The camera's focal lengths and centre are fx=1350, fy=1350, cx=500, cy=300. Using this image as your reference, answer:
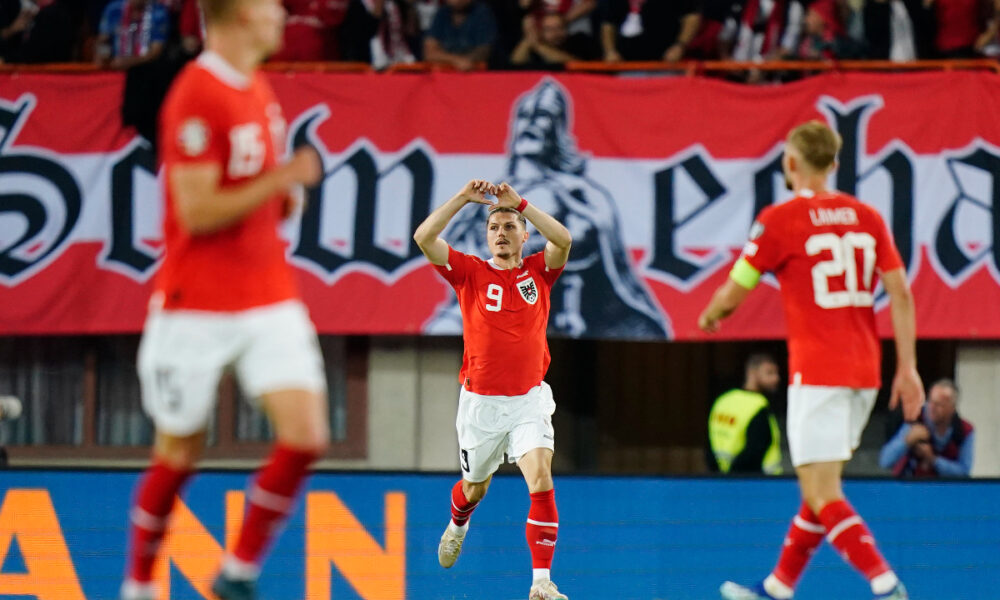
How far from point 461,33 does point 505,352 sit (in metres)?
4.77

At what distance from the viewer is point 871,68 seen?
36.8 ft

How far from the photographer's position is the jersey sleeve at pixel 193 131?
406 centimetres

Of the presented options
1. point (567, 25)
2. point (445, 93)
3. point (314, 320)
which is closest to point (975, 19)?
point (567, 25)

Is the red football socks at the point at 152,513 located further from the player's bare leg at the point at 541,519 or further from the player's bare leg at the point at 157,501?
the player's bare leg at the point at 541,519

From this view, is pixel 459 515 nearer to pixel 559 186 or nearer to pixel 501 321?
pixel 501 321

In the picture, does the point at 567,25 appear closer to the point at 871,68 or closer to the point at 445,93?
the point at 445,93

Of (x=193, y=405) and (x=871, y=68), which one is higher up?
(x=871, y=68)

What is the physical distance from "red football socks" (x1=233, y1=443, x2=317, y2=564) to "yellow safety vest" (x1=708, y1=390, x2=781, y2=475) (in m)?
5.23

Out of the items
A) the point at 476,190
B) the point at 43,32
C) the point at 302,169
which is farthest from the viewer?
the point at 43,32

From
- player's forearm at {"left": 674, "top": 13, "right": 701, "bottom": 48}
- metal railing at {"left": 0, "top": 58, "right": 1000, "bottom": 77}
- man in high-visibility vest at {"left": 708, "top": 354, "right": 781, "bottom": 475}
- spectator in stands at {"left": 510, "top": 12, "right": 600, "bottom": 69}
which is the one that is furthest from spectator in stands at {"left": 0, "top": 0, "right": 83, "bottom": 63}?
man in high-visibility vest at {"left": 708, "top": 354, "right": 781, "bottom": 475}

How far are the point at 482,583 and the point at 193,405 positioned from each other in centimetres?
458

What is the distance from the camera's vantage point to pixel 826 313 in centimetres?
552

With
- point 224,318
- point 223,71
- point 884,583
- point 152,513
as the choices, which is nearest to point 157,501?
point 152,513

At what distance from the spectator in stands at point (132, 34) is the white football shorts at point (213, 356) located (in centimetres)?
791
